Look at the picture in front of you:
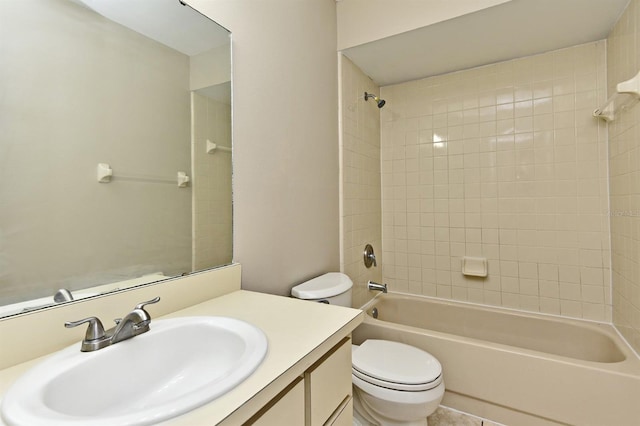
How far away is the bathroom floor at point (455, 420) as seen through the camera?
1582mm

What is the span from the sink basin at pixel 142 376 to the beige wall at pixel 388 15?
73.5 inches

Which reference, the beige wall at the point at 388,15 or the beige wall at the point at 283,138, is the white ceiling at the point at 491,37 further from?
the beige wall at the point at 283,138

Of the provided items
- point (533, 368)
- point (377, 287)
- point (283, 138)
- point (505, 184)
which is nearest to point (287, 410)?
point (283, 138)

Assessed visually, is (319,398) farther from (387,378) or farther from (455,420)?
(455,420)

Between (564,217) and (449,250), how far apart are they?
77cm

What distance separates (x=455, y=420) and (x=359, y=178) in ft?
5.18

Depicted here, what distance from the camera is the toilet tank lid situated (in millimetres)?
1434

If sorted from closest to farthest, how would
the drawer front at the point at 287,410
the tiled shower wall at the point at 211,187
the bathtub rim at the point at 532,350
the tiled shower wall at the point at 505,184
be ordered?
1. the drawer front at the point at 287,410
2. the tiled shower wall at the point at 211,187
3. the bathtub rim at the point at 532,350
4. the tiled shower wall at the point at 505,184

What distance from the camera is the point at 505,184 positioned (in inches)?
86.7

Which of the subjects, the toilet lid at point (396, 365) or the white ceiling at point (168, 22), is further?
the toilet lid at point (396, 365)

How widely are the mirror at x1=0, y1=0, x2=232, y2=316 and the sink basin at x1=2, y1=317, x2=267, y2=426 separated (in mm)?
208

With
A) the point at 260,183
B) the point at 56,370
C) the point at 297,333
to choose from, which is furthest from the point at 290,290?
the point at 56,370

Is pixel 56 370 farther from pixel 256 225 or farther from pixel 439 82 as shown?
pixel 439 82

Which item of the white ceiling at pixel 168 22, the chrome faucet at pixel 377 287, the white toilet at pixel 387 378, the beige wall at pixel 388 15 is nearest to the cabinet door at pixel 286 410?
the white toilet at pixel 387 378
